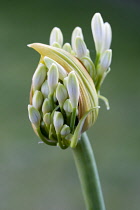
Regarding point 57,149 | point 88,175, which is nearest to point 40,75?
point 88,175

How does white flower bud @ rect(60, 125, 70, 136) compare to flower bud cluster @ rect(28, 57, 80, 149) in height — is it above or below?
below

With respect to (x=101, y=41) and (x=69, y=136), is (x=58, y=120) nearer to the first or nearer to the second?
(x=69, y=136)

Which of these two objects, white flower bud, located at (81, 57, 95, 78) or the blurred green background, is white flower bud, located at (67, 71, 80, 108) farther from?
the blurred green background

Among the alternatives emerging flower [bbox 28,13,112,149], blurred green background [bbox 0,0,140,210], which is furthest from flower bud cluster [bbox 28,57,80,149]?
blurred green background [bbox 0,0,140,210]

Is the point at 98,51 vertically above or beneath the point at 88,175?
above

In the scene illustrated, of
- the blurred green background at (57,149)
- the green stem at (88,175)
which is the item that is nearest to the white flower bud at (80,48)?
the green stem at (88,175)
